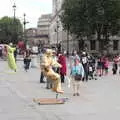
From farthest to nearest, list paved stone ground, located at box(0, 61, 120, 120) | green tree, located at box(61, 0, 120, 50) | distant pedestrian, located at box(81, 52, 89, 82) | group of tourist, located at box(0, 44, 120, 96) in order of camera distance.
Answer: green tree, located at box(61, 0, 120, 50) → distant pedestrian, located at box(81, 52, 89, 82) → group of tourist, located at box(0, 44, 120, 96) → paved stone ground, located at box(0, 61, 120, 120)

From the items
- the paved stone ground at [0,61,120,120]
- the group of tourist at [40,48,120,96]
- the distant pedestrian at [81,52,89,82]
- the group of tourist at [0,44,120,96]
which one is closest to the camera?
the paved stone ground at [0,61,120,120]

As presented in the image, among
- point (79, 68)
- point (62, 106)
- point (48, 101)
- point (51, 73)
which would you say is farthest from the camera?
point (79, 68)

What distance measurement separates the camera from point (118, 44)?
337 ft

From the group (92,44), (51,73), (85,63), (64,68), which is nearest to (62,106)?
(51,73)

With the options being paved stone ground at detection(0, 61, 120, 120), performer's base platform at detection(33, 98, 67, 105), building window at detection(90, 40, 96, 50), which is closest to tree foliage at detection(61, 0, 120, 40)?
building window at detection(90, 40, 96, 50)

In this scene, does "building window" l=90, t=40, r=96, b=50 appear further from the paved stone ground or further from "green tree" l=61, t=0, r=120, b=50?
the paved stone ground

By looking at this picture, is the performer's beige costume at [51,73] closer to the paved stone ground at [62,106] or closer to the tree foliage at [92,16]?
the paved stone ground at [62,106]

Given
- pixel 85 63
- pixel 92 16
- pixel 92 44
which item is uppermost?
pixel 92 16

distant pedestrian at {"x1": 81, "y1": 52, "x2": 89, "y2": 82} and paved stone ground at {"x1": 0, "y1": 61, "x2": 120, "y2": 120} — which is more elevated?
distant pedestrian at {"x1": 81, "y1": 52, "x2": 89, "y2": 82}

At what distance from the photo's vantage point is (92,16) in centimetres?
7419

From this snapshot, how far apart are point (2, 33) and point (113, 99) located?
137255 millimetres

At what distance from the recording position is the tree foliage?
7431 centimetres

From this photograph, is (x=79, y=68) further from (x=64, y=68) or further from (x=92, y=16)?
(x=92, y=16)

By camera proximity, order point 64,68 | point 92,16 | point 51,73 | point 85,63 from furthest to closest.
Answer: point 92,16
point 85,63
point 64,68
point 51,73
